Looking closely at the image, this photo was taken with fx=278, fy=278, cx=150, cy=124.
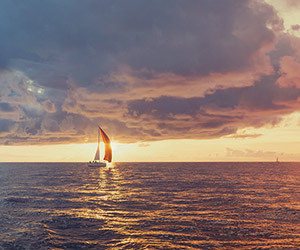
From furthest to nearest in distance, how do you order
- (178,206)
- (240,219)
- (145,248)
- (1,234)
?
1. (178,206)
2. (240,219)
3. (1,234)
4. (145,248)

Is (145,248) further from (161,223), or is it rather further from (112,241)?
(161,223)

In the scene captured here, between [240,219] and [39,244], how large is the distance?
60.4ft

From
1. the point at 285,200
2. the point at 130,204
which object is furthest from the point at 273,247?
the point at 285,200

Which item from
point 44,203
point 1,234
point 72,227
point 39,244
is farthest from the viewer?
point 44,203

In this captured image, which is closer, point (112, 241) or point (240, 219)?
point (112, 241)

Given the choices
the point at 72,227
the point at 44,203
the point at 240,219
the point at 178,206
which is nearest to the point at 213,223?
the point at 240,219

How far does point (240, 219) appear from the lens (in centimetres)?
2734

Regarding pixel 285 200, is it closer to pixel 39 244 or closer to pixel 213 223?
pixel 213 223

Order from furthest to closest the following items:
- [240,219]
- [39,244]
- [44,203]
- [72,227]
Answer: [44,203]
[240,219]
[72,227]
[39,244]

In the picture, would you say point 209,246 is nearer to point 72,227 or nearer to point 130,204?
point 72,227

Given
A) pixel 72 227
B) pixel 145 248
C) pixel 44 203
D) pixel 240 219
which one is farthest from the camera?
pixel 44 203

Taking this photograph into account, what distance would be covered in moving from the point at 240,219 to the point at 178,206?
27.7 ft

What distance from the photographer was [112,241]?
20.4 metres

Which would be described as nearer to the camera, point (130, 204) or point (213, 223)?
point (213, 223)
